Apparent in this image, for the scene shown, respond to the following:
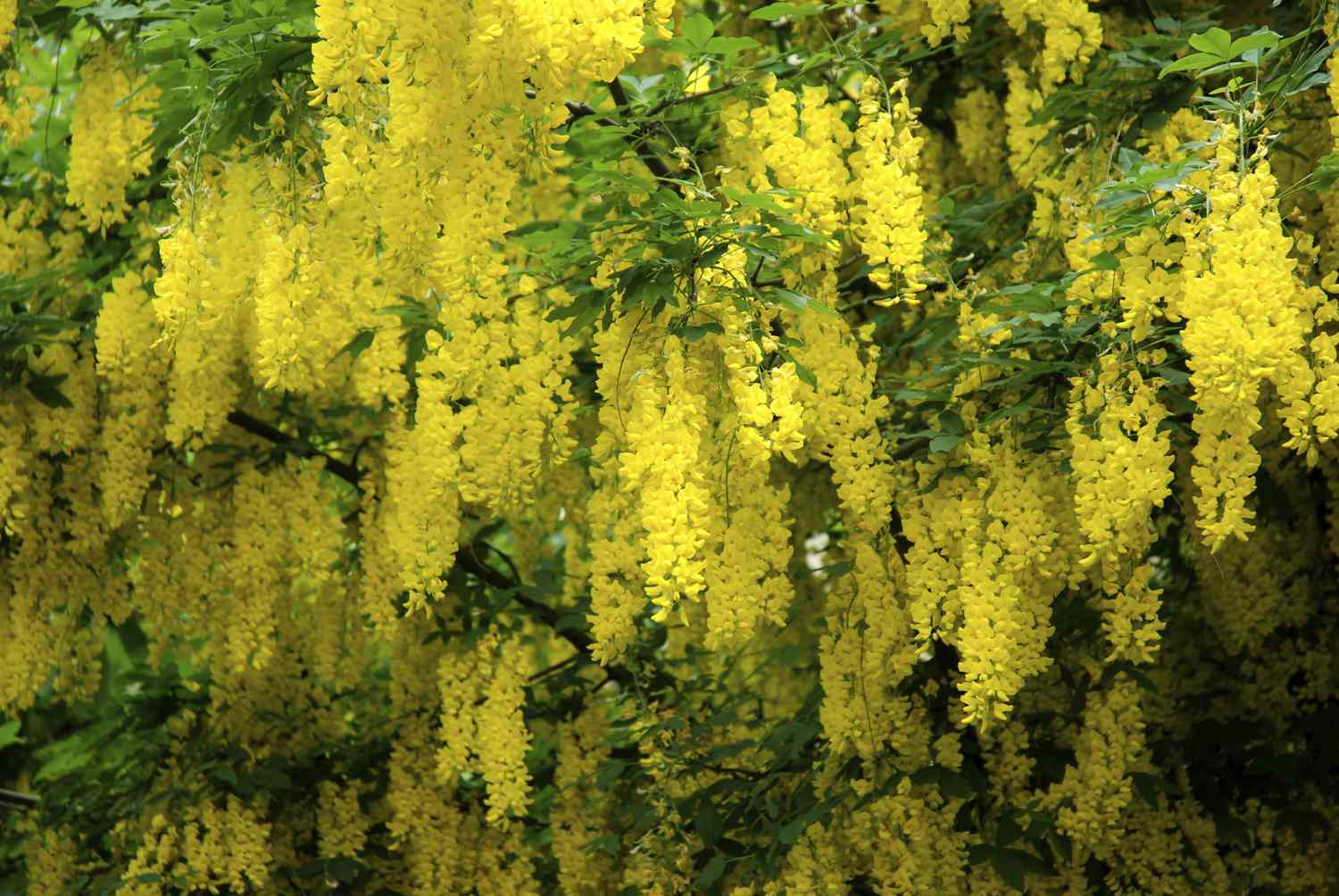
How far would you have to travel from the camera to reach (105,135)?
4.94m

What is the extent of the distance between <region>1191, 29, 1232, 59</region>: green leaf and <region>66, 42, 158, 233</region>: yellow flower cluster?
280cm

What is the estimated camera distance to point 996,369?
425 cm

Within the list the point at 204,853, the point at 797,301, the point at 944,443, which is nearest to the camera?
the point at 797,301

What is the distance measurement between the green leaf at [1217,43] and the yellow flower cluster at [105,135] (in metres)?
2.80

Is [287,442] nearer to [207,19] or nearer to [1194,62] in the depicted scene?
[207,19]

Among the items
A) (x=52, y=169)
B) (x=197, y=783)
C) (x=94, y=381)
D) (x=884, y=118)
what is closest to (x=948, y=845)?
(x=884, y=118)

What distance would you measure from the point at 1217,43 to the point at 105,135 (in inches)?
118

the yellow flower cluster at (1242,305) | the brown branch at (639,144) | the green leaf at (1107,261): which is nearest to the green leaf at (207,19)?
the brown branch at (639,144)

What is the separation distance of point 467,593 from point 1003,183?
209 cm

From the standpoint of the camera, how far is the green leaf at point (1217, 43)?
365 cm

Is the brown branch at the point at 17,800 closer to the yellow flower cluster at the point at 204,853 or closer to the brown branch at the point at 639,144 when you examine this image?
the yellow flower cluster at the point at 204,853

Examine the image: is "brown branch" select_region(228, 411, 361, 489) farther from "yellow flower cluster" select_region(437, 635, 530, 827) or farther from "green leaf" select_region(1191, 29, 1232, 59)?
"green leaf" select_region(1191, 29, 1232, 59)

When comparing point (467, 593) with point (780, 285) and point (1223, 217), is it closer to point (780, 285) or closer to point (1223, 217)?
point (780, 285)

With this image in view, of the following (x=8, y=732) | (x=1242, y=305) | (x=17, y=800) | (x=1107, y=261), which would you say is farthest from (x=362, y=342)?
(x=8, y=732)
